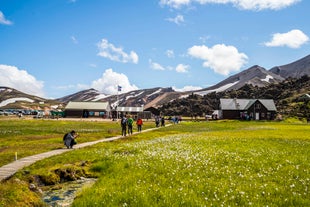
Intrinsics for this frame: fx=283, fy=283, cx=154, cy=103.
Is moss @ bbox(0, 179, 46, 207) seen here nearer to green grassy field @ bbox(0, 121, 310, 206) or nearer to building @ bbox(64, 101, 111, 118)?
green grassy field @ bbox(0, 121, 310, 206)

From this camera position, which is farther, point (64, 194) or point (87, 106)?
point (87, 106)

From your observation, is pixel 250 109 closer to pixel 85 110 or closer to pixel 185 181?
pixel 85 110

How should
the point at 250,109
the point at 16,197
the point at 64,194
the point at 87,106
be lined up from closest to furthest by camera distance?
the point at 16,197, the point at 64,194, the point at 250,109, the point at 87,106

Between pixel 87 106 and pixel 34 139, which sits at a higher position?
pixel 87 106

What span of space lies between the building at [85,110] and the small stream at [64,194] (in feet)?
471

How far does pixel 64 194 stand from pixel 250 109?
135401 mm

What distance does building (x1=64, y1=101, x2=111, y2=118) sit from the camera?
158250mm

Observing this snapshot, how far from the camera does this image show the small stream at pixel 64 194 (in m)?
10.2

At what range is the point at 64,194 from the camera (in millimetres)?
11531

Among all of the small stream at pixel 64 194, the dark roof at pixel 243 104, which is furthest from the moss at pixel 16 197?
the dark roof at pixel 243 104

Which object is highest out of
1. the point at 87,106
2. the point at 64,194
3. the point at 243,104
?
the point at 87,106

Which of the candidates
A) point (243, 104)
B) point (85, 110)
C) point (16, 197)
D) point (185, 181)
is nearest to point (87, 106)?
point (85, 110)

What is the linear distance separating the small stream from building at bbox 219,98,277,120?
127m

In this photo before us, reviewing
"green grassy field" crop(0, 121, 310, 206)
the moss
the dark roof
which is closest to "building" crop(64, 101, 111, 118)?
the dark roof
